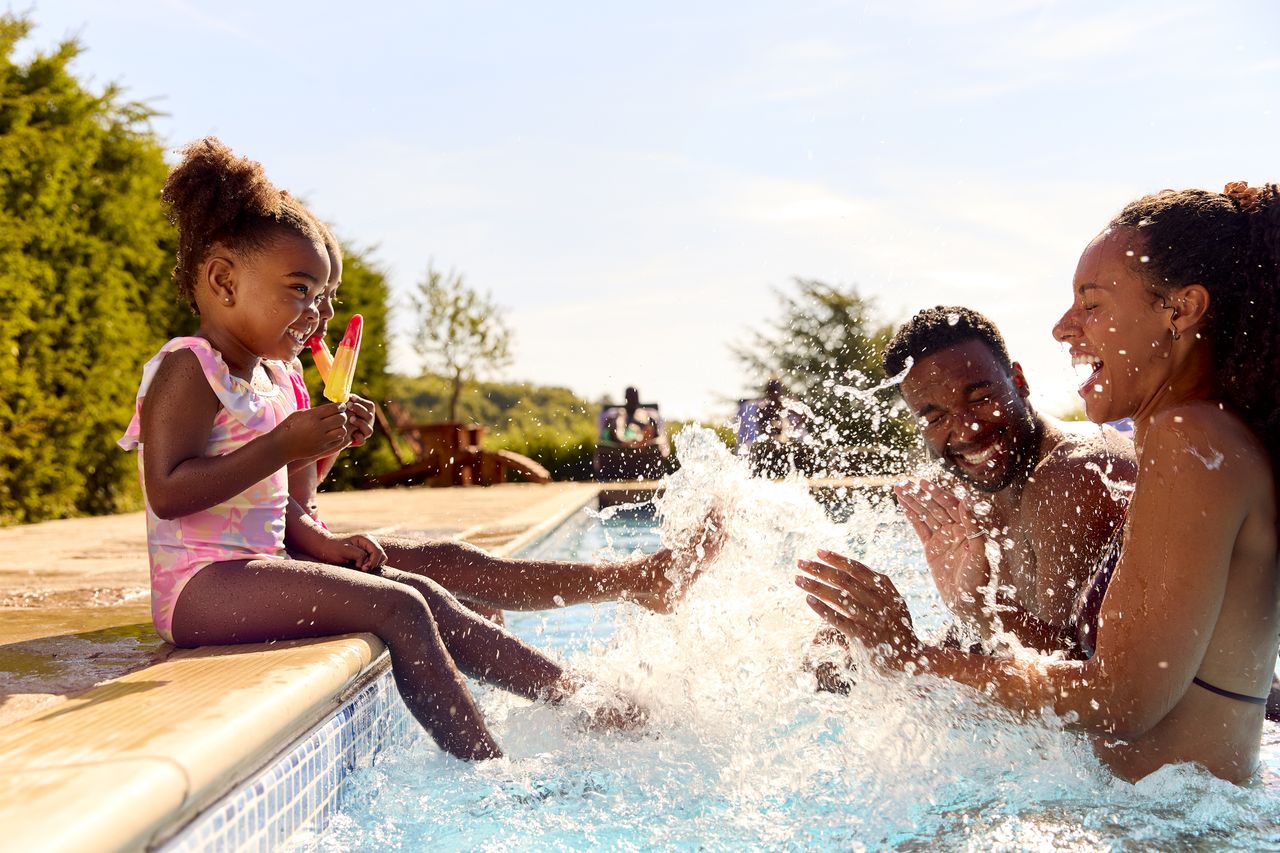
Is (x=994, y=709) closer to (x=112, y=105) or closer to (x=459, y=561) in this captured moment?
(x=459, y=561)

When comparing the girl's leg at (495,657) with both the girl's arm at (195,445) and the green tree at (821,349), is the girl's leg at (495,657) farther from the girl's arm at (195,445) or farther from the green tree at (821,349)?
the green tree at (821,349)

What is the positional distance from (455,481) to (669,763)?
12181 millimetres

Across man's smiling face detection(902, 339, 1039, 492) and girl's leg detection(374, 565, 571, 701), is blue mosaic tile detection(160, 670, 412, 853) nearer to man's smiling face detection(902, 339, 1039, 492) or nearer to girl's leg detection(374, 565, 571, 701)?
girl's leg detection(374, 565, 571, 701)

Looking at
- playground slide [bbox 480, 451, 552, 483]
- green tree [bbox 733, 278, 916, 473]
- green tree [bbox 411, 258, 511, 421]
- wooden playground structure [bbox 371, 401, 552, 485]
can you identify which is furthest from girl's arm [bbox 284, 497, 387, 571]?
green tree [bbox 411, 258, 511, 421]

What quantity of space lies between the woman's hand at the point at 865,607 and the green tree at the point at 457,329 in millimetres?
21908

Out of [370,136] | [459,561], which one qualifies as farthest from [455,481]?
[459,561]

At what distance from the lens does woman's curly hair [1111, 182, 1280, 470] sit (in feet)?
5.86

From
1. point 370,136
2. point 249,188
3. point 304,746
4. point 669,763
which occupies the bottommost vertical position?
point 669,763

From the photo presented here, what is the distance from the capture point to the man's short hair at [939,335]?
3025mm

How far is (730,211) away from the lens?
548cm

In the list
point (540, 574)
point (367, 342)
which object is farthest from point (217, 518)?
point (367, 342)

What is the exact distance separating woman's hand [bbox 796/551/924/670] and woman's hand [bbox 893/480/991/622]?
99 centimetres

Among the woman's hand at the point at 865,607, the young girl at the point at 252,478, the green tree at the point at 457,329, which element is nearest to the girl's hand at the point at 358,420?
the young girl at the point at 252,478

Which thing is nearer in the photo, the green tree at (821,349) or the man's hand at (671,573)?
the man's hand at (671,573)
